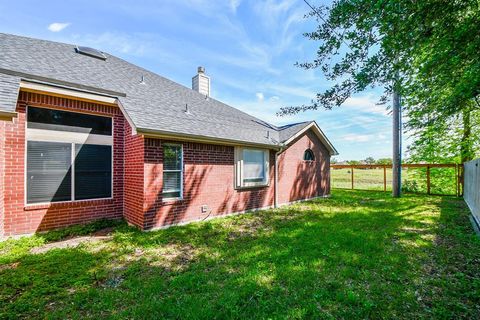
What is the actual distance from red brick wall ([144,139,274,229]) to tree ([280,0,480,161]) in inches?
135

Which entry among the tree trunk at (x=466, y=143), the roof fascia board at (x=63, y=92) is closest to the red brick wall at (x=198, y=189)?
the roof fascia board at (x=63, y=92)

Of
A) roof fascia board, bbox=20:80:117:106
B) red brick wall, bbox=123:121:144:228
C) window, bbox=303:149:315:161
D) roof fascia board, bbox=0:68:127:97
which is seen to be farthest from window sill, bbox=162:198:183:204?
window, bbox=303:149:315:161

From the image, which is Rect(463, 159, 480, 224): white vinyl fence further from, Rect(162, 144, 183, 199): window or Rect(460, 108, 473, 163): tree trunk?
Rect(162, 144, 183, 199): window

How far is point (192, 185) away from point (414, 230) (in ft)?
21.4

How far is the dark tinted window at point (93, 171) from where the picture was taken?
19.3 ft

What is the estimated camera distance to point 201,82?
12.3 metres

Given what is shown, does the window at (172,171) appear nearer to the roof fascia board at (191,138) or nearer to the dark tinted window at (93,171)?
the roof fascia board at (191,138)

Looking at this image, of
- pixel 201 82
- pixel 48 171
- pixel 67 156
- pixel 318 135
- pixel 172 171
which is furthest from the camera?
pixel 201 82

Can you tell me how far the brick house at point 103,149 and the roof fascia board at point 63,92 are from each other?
2 centimetres

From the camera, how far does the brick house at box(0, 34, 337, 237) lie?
16.7 ft

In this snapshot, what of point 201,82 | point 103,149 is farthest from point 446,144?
point 103,149

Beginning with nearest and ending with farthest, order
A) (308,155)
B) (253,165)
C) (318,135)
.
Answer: (253,165) < (308,155) < (318,135)

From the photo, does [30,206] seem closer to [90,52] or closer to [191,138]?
[191,138]

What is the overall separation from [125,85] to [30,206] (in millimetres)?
4367
